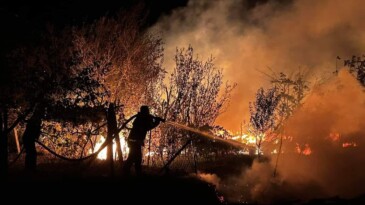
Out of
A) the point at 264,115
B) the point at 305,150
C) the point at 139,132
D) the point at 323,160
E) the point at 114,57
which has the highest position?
the point at 114,57

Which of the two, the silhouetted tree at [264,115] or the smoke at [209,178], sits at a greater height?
the silhouetted tree at [264,115]

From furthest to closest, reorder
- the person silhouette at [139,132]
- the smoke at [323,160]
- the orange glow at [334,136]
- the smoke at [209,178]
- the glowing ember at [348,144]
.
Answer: the orange glow at [334,136], the glowing ember at [348,144], the smoke at [323,160], the smoke at [209,178], the person silhouette at [139,132]

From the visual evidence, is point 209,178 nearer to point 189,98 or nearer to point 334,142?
point 189,98

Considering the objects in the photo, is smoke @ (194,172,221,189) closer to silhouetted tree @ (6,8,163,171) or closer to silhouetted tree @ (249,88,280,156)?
silhouetted tree @ (6,8,163,171)

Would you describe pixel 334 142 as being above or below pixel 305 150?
above

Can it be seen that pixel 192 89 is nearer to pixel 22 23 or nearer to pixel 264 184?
pixel 264 184

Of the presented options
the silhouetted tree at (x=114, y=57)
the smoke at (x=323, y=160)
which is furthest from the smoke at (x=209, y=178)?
the silhouetted tree at (x=114, y=57)

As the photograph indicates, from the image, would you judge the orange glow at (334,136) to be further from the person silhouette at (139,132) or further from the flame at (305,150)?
the person silhouette at (139,132)

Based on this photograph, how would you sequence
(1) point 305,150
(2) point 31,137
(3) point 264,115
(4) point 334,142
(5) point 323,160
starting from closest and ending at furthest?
(2) point 31,137 < (5) point 323,160 < (4) point 334,142 < (1) point 305,150 < (3) point 264,115

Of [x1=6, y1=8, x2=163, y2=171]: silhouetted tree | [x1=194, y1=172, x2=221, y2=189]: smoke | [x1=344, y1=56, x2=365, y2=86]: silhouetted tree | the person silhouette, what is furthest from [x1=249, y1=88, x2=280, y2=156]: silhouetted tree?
the person silhouette

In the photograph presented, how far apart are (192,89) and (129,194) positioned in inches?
523

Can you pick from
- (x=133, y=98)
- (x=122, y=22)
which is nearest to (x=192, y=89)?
(x=133, y=98)

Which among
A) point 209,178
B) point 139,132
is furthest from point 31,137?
point 209,178

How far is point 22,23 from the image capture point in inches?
468
